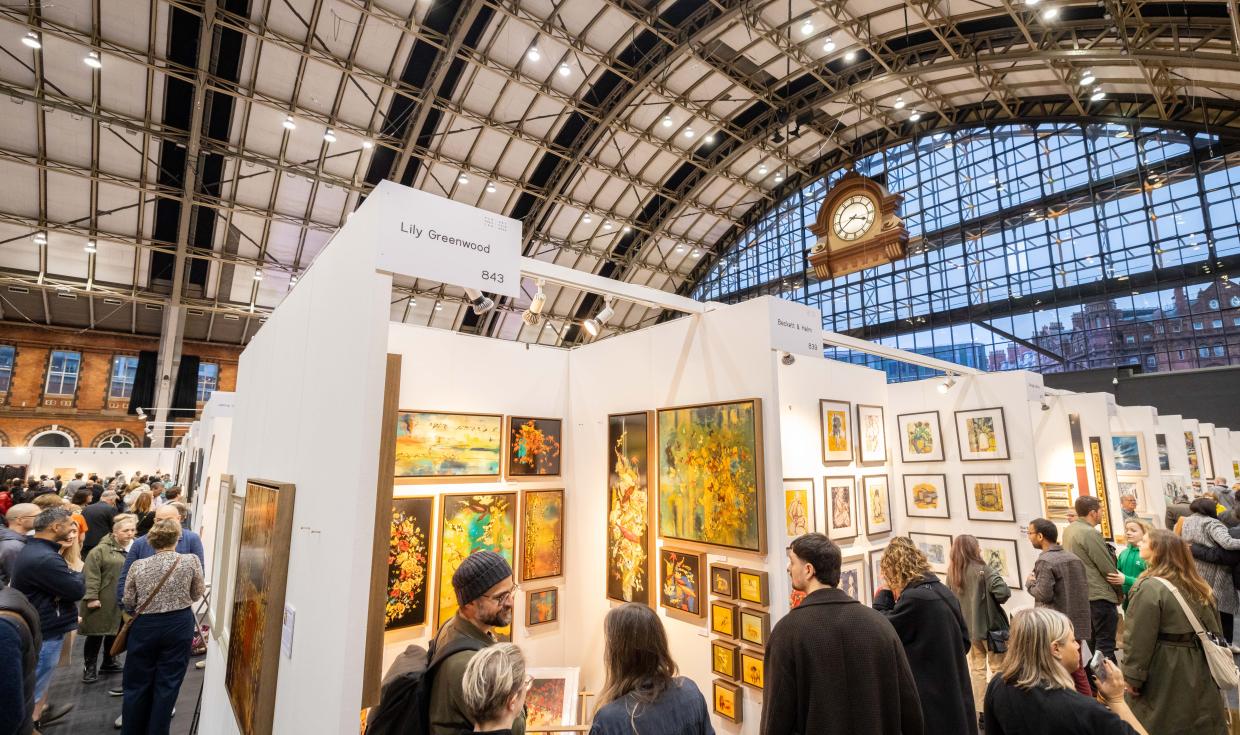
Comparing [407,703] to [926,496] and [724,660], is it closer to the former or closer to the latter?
[724,660]

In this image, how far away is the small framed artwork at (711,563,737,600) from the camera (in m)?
4.16

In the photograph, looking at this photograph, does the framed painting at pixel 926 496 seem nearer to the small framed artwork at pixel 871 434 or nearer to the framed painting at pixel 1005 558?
the framed painting at pixel 1005 558

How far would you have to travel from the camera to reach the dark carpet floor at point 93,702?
467cm

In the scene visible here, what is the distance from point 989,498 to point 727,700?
194 inches

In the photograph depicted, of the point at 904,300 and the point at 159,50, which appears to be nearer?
the point at 159,50

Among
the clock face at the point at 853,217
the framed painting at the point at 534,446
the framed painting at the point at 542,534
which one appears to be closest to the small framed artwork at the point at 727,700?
the framed painting at the point at 542,534

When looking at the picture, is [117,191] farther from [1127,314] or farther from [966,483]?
[1127,314]

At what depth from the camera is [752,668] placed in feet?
12.9

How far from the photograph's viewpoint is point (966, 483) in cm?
712

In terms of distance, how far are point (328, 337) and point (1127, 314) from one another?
1899cm

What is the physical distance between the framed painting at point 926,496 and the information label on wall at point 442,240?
22.7 ft

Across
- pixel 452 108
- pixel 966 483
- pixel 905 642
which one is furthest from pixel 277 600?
pixel 452 108

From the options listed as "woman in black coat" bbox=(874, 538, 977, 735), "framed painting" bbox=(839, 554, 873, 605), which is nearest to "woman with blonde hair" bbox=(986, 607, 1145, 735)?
"woman in black coat" bbox=(874, 538, 977, 735)

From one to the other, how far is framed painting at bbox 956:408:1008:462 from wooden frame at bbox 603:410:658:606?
4.80 metres
